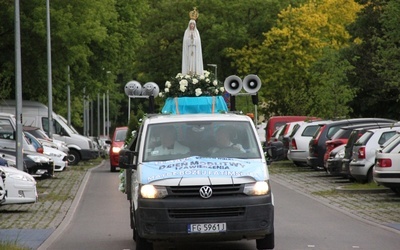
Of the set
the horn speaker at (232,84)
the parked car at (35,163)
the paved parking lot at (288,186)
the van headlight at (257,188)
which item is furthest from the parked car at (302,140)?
the van headlight at (257,188)

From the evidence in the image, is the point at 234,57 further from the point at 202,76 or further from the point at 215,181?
the point at 215,181

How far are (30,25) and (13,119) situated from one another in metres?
13.8

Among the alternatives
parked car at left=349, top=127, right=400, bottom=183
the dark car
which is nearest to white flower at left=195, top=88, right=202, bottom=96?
parked car at left=349, top=127, right=400, bottom=183

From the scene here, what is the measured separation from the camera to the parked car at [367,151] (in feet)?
94.3

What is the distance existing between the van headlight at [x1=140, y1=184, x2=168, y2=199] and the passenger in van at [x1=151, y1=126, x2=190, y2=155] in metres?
1.04

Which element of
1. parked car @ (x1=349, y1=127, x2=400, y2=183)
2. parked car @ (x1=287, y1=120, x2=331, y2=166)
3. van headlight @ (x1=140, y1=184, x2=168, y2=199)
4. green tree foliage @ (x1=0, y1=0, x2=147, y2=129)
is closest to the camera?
van headlight @ (x1=140, y1=184, x2=168, y2=199)

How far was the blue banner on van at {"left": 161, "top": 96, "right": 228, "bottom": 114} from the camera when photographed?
72.1 feet

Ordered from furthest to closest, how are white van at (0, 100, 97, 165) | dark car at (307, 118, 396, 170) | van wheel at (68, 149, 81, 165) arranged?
white van at (0, 100, 97, 165) → van wheel at (68, 149, 81, 165) → dark car at (307, 118, 396, 170)

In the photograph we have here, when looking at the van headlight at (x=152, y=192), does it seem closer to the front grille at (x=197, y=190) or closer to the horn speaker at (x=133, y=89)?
the front grille at (x=197, y=190)

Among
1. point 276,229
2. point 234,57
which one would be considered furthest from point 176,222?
point 234,57

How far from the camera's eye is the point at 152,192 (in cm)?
1493

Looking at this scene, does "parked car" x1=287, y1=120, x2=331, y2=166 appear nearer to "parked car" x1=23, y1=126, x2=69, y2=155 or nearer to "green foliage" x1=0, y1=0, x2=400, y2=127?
"green foliage" x1=0, y1=0, x2=400, y2=127

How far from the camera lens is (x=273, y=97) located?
210ft

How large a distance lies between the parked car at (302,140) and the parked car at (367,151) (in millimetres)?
10901
